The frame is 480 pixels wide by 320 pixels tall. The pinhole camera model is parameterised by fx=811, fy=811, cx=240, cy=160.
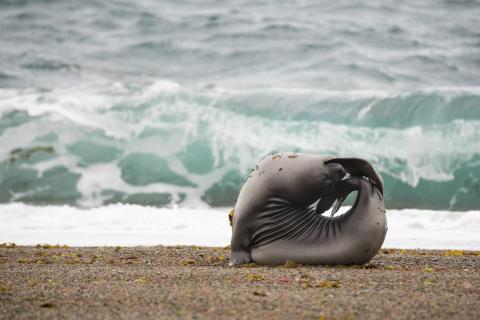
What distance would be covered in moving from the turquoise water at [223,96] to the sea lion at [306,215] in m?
9.23

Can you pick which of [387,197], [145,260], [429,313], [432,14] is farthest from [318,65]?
[429,313]

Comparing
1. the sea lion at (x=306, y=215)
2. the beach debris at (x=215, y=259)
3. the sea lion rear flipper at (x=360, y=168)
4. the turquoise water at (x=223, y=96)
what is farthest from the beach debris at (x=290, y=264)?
the turquoise water at (x=223, y=96)

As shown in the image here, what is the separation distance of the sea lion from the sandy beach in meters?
0.26

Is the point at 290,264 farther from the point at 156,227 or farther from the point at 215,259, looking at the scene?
A: the point at 156,227

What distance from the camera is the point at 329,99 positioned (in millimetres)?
22922

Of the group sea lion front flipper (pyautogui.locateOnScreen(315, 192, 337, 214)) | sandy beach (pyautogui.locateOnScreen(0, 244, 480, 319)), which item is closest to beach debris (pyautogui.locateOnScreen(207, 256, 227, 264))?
sandy beach (pyautogui.locateOnScreen(0, 244, 480, 319))

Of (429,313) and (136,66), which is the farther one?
(136,66)

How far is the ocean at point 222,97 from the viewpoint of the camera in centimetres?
1967

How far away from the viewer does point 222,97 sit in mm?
23047

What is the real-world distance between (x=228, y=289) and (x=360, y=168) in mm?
2976

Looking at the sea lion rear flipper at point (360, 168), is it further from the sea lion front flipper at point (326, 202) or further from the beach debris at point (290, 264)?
the beach debris at point (290, 264)

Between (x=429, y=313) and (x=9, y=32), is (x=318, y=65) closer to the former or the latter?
(x=9, y=32)

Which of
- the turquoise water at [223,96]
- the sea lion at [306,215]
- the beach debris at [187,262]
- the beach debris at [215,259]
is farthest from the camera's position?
the turquoise water at [223,96]

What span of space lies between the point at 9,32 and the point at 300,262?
2229cm
